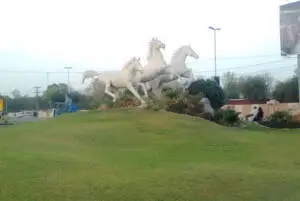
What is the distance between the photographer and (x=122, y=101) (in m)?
23.1

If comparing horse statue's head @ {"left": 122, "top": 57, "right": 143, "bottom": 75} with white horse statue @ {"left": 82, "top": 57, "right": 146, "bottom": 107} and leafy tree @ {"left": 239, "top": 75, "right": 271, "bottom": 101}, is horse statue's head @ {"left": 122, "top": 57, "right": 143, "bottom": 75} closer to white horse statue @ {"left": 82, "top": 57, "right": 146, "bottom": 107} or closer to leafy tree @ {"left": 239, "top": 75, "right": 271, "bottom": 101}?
white horse statue @ {"left": 82, "top": 57, "right": 146, "bottom": 107}

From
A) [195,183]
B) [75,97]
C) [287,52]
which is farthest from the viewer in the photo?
[75,97]

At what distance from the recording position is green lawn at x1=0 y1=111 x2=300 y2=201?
25.8ft

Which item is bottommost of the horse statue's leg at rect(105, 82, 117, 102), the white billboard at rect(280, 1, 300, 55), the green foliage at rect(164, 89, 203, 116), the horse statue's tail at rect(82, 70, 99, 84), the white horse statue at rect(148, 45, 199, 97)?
the green foliage at rect(164, 89, 203, 116)

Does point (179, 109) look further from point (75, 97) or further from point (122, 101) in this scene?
point (75, 97)

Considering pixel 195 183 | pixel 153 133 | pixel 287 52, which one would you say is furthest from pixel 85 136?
pixel 287 52

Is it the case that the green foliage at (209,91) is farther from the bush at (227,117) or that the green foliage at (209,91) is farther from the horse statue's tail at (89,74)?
the horse statue's tail at (89,74)

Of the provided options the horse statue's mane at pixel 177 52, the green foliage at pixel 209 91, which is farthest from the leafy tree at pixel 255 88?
the horse statue's mane at pixel 177 52

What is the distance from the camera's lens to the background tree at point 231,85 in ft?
209

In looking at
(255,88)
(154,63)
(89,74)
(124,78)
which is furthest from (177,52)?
(255,88)

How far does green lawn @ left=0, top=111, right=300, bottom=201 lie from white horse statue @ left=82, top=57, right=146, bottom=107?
3.67 m

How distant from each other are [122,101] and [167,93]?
3.21 m

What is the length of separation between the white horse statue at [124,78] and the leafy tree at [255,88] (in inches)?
1435

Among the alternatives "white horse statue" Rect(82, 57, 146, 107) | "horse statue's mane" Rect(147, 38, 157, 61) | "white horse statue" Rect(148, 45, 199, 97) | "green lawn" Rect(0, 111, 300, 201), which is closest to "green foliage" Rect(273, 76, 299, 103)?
"white horse statue" Rect(148, 45, 199, 97)
